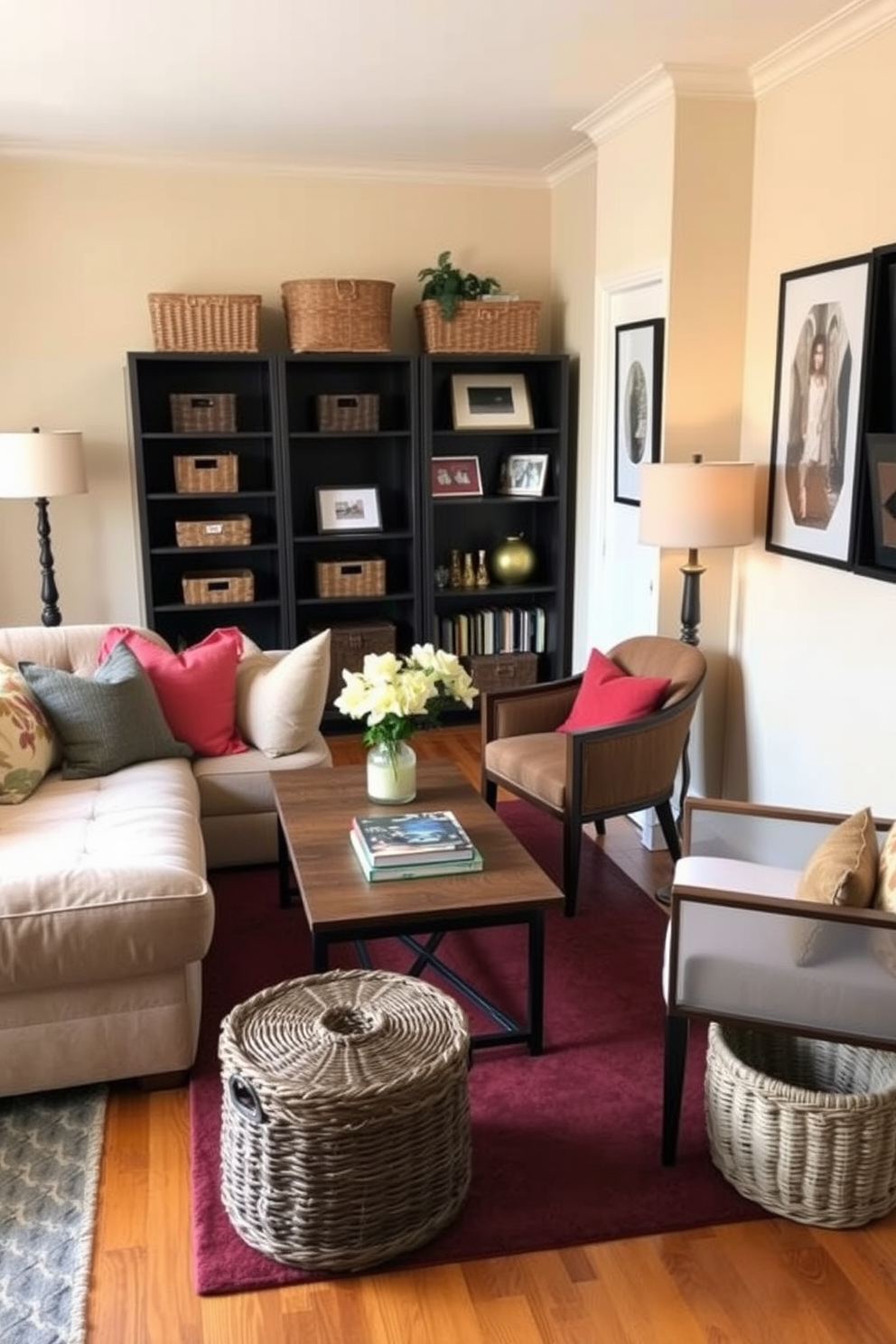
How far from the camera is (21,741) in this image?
336 cm

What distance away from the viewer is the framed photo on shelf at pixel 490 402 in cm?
536

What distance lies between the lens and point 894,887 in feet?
7.27

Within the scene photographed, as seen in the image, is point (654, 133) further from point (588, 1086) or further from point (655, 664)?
point (588, 1086)

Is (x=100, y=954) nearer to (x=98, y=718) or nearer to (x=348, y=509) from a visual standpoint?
(x=98, y=718)

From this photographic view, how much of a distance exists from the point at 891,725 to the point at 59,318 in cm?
395

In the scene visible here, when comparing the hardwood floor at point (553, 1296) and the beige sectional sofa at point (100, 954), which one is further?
the beige sectional sofa at point (100, 954)

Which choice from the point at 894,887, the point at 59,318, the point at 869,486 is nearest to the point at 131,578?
the point at 59,318

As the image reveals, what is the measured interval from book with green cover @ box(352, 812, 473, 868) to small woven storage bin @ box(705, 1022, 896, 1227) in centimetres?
77

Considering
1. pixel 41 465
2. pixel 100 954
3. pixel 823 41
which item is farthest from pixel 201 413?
pixel 100 954

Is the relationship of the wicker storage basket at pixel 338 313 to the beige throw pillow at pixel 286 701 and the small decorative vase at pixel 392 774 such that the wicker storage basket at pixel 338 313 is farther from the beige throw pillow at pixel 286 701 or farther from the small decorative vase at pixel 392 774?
the small decorative vase at pixel 392 774

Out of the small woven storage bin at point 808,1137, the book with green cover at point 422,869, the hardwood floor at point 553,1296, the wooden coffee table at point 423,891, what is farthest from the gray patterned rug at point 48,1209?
the small woven storage bin at point 808,1137

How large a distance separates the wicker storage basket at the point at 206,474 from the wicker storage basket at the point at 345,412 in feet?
1.52

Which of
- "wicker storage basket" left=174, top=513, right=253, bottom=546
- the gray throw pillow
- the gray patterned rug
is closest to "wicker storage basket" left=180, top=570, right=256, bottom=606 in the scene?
"wicker storage basket" left=174, top=513, right=253, bottom=546

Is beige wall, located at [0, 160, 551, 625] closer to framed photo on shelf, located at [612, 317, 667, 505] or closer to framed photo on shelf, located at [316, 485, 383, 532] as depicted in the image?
framed photo on shelf, located at [316, 485, 383, 532]
